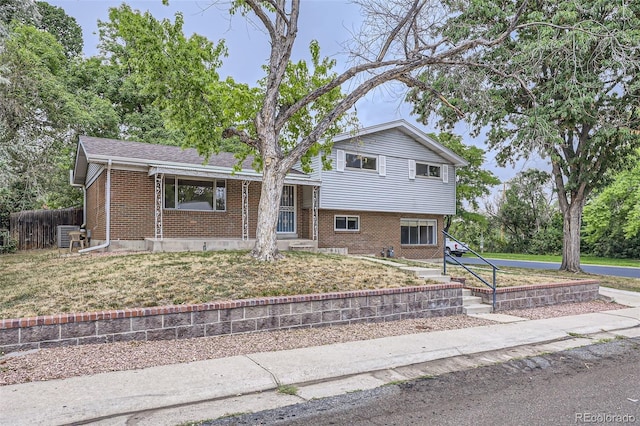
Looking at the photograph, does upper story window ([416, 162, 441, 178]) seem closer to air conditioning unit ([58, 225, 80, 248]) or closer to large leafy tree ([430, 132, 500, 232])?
large leafy tree ([430, 132, 500, 232])

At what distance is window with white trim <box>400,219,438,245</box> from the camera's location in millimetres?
20547

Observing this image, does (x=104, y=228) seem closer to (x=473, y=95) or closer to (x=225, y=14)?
(x=225, y=14)

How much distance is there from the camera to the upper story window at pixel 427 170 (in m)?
20.5

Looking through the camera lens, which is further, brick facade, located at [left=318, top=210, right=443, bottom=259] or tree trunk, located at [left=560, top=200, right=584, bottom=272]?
brick facade, located at [left=318, top=210, right=443, bottom=259]

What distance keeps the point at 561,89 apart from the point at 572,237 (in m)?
7.05

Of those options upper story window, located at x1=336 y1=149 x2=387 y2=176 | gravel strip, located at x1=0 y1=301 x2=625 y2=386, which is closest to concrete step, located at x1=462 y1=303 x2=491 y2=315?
gravel strip, located at x1=0 y1=301 x2=625 y2=386

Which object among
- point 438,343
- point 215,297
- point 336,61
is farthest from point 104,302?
point 336,61

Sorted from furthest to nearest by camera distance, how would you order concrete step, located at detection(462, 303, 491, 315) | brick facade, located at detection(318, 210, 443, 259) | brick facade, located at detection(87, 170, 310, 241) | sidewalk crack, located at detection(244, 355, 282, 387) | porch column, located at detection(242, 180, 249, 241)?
brick facade, located at detection(318, 210, 443, 259) < porch column, located at detection(242, 180, 249, 241) < brick facade, located at detection(87, 170, 310, 241) < concrete step, located at detection(462, 303, 491, 315) < sidewalk crack, located at detection(244, 355, 282, 387)

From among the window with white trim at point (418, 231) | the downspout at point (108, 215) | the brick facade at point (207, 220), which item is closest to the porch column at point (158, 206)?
the brick facade at point (207, 220)

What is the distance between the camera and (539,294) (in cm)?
1018

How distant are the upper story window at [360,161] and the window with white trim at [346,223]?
2.30 meters

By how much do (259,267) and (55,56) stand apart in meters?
19.8

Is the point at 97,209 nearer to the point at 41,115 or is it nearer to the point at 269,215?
the point at 41,115

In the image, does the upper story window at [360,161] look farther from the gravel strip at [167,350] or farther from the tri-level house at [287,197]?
the gravel strip at [167,350]
